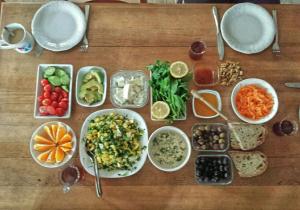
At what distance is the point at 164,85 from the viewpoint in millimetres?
1828

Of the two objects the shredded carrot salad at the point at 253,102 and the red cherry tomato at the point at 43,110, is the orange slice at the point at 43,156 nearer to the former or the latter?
the red cherry tomato at the point at 43,110

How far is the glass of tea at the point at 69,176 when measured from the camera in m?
1.75

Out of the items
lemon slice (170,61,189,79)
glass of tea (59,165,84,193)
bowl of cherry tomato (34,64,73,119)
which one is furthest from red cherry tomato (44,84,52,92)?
lemon slice (170,61,189,79)

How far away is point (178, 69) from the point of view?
5.99 feet

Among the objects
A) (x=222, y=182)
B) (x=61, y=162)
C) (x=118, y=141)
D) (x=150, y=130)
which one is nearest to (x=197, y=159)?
(x=222, y=182)

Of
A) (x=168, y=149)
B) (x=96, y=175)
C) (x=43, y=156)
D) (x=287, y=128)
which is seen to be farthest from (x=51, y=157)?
(x=287, y=128)

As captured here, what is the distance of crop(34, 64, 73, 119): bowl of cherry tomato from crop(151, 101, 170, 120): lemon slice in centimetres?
46

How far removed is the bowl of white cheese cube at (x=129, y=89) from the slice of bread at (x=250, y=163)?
57 centimetres

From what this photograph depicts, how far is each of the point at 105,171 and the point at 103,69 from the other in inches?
21.9

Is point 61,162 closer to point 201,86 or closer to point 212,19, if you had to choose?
point 201,86

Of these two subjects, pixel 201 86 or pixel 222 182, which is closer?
pixel 222 182

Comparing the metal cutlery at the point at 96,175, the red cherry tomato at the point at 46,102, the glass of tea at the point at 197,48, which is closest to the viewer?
the metal cutlery at the point at 96,175

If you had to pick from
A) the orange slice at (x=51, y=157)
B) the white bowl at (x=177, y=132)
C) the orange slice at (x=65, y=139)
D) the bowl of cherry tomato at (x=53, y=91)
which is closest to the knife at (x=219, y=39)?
the white bowl at (x=177, y=132)

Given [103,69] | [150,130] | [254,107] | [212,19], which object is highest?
[212,19]
